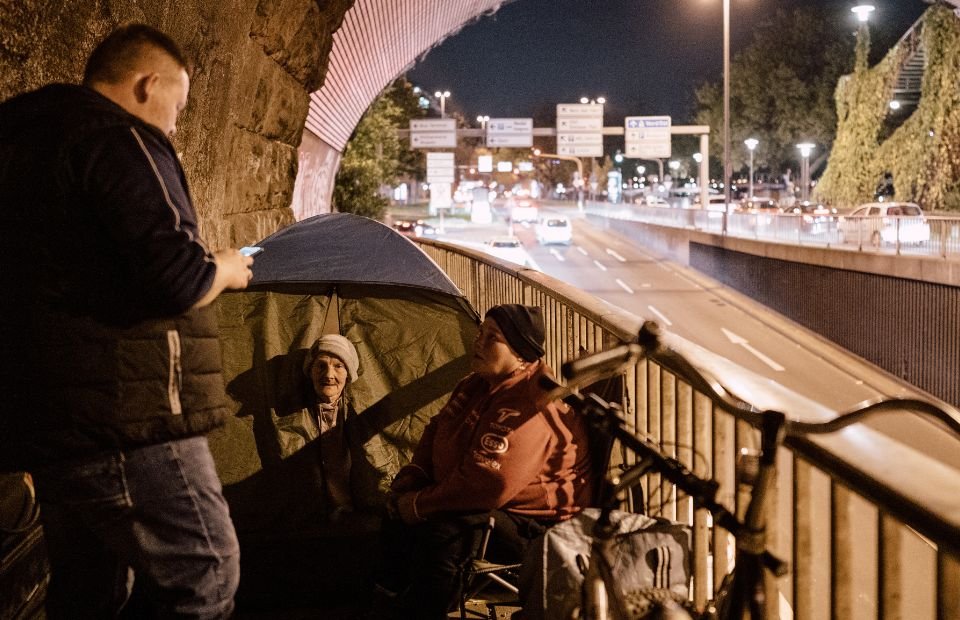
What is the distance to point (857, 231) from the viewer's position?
2472 cm

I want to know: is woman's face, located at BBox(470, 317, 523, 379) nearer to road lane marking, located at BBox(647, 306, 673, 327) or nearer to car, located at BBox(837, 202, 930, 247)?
car, located at BBox(837, 202, 930, 247)

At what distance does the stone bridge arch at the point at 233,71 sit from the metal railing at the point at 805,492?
280cm

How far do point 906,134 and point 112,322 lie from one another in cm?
3969

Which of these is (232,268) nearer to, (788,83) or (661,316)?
(661,316)

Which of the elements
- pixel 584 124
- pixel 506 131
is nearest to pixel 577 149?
pixel 584 124

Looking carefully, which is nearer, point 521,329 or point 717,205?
point 521,329

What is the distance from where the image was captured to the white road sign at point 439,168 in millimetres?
48938

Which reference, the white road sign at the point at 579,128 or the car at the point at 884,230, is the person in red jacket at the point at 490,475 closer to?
the car at the point at 884,230

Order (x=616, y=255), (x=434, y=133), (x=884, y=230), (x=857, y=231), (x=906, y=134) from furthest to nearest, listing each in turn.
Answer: (x=616, y=255) < (x=434, y=133) < (x=906, y=134) < (x=857, y=231) < (x=884, y=230)

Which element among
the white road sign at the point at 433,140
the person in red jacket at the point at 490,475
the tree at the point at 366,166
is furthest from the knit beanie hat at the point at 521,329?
the white road sign at the point at 433,140

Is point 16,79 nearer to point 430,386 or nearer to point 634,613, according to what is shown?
point 430,386

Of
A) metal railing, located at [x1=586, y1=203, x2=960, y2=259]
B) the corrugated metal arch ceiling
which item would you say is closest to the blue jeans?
the corrugated metal arch ceiling

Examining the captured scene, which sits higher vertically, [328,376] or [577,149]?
[577,149]

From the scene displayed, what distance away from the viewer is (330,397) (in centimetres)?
537
